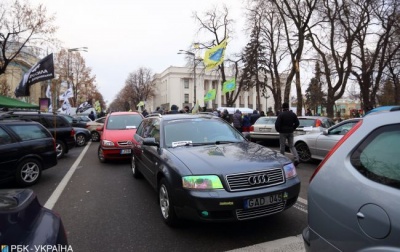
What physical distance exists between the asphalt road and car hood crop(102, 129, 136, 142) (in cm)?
293

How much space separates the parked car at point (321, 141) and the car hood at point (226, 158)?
4.74 meters

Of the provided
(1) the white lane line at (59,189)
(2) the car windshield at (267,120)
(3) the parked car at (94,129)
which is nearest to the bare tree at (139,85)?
(3) the parked car at (94,129)

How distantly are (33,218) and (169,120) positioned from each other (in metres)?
3.81

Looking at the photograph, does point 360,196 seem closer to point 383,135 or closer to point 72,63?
point 383,135

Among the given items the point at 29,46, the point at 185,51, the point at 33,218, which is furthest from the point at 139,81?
the point at 33,218

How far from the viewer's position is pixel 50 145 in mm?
7988

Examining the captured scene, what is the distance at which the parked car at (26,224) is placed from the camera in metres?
1.83

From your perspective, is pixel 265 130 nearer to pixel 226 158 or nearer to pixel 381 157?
pixel 226 158

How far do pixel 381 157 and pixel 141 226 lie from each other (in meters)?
3.42

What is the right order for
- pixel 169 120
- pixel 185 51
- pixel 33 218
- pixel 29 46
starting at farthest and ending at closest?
pixel 185 51, pixel 29 46, pixel 169 120, pixel 33 218

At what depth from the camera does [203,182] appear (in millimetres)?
3748

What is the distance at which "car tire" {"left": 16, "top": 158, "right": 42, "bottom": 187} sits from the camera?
23.4 ft

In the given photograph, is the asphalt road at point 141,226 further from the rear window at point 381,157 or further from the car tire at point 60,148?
the car tire at point 60,148

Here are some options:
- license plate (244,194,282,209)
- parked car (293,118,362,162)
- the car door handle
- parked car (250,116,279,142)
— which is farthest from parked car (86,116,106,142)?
the car door handle
